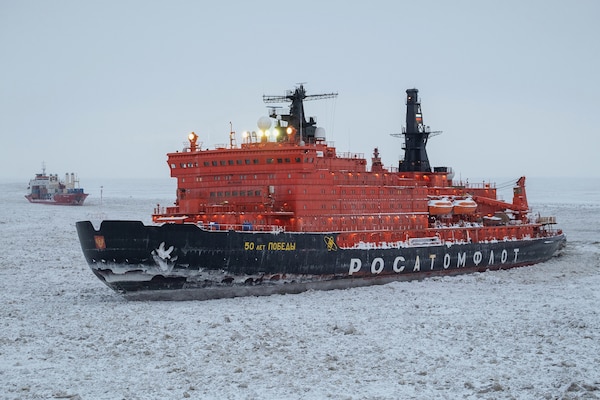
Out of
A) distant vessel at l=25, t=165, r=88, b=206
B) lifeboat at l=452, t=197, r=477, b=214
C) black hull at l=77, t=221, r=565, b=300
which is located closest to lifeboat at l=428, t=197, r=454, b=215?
lifeboat at l=452, t=197, r=477, b=214

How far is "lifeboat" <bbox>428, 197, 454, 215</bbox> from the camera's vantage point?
34.3 meters

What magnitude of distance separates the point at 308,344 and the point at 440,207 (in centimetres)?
1798

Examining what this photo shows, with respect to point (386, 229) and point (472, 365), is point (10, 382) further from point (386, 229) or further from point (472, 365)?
point (386, 229)

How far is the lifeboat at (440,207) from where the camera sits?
3428cm

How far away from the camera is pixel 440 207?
34250mm

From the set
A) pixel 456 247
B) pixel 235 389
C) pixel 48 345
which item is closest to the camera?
pixel 235 389

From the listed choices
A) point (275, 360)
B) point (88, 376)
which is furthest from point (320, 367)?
point (88, 376)

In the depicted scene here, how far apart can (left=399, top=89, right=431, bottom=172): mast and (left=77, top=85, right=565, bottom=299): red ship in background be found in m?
4.19

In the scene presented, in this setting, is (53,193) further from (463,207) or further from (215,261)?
(215,261)

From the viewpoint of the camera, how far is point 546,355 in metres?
16.7

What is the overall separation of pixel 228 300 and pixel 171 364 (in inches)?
317

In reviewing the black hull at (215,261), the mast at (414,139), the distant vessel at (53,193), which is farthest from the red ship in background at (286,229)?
the distant vessel at (53,193)

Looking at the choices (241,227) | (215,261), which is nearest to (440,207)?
(241,227)

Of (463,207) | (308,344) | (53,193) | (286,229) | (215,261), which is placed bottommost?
(308,344)
